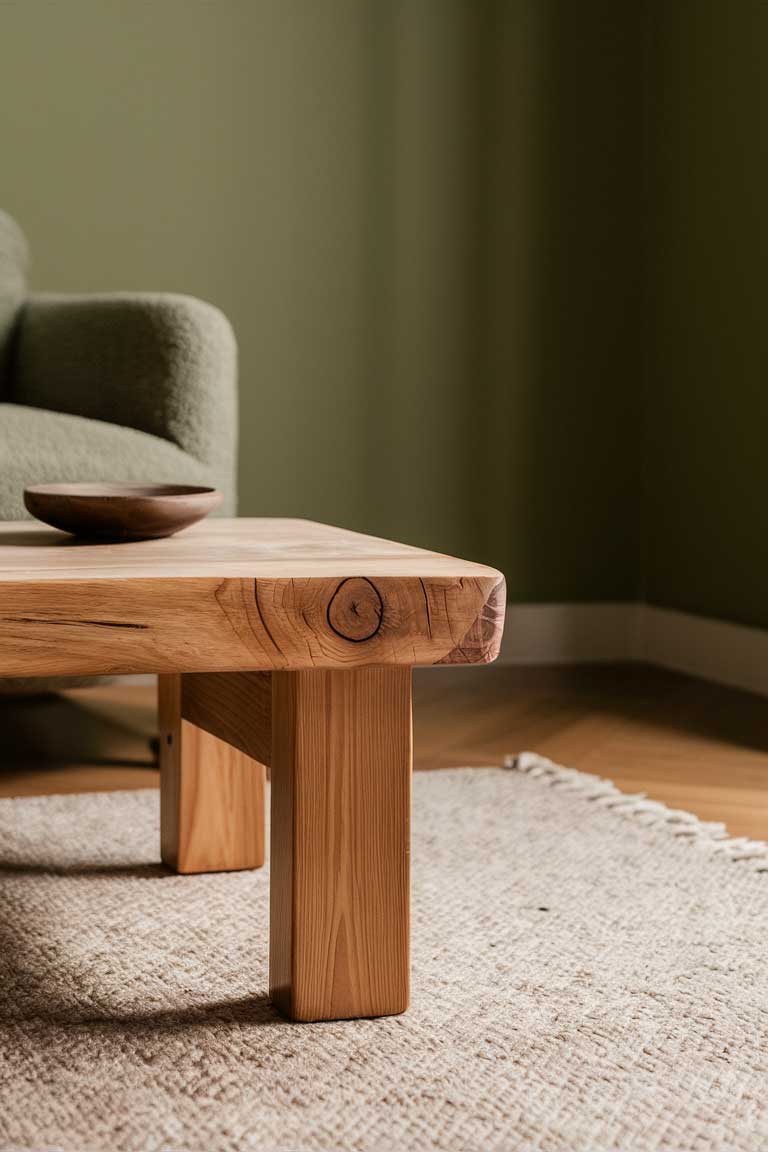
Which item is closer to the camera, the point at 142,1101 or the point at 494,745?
the point at 142,1101


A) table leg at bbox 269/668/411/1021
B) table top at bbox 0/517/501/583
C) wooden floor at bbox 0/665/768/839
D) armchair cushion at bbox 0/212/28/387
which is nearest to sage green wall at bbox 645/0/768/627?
wooden floor at bbox 0/665/768/839

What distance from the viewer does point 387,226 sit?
2791mm

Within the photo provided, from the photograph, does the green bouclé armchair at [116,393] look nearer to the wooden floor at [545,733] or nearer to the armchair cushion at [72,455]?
the armchair cushion at [72,455]

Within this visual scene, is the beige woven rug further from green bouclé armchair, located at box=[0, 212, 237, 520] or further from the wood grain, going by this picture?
green bouclé armchair, located at box=[0, 212, 237, 520]

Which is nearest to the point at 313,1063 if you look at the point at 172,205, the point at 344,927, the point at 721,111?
the point at 344,927

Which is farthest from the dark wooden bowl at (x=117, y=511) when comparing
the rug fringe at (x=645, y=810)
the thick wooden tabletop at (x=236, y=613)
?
the rug fringe at (x=645, y=810)

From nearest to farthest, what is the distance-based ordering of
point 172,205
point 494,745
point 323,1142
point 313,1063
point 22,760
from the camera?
point 323,1142
point 313,1063
point 22,760
point 494,745
point 172,205

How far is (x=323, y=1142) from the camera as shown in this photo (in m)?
0.82

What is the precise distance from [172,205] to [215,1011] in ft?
6.50

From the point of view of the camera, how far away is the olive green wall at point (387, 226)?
2.64 m

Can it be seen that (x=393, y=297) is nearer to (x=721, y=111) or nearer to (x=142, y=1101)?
(x=721, y=111)

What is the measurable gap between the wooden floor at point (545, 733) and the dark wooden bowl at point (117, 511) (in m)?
0.71

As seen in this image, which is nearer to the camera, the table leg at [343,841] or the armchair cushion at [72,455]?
the table leg at [343,841]

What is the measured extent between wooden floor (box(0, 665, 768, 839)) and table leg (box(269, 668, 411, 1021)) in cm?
71
